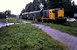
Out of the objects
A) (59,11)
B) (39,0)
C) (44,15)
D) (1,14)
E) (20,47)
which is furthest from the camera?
(39,0)

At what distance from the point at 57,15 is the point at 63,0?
5777 centimetres

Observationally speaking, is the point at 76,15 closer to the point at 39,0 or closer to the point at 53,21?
the point at 39,0

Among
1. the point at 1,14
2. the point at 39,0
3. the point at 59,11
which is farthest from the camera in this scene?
the point at 39,0

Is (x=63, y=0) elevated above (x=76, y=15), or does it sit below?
above

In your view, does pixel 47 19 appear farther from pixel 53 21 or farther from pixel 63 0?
pixel 63 0

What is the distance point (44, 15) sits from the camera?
199 ft

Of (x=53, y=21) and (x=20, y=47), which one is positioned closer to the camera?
(x=20, y=47)

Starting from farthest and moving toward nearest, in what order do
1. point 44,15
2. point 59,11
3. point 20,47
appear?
point 44,15
point 59,11
point 20,47

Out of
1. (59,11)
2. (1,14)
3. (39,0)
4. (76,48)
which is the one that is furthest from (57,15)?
(39,0)

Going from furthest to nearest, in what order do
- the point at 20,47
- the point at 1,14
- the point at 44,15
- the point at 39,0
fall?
the point at 39,0 < the point at 1,14 < the point at 44,15 < the point at 20,47

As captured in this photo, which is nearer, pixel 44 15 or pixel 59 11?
pixel 59 11

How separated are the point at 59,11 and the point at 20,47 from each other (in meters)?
39.2

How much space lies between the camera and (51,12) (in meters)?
56.9

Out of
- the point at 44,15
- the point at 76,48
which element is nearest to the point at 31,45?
the point at 76,48
